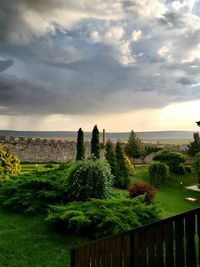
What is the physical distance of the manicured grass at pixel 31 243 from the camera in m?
8.63

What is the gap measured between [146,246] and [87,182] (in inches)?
350

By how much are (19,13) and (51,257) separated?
1076 centimetres

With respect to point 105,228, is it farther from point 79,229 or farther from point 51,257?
point 51,257

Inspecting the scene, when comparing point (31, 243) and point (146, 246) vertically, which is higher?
point (146, 246)

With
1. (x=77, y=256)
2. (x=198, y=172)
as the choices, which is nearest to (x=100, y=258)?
(x=77, y=256)

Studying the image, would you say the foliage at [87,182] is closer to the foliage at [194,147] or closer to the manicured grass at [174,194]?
the manicured grass at [174,194]

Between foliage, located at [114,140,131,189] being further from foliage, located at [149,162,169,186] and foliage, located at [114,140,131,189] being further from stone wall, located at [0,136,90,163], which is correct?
stone wall, located at [0,136,90,163]

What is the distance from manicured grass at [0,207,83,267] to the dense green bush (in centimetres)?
49

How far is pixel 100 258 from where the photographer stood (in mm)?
4285

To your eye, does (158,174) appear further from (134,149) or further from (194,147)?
(134,149)

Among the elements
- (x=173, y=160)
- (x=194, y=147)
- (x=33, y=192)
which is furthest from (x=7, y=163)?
(x=194, y=147)

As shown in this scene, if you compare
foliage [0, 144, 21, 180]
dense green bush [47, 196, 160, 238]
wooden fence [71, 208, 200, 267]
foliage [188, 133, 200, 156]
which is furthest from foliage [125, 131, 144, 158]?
wooden fence [71, 208, 200, 267]

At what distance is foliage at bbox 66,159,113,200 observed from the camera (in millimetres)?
13133

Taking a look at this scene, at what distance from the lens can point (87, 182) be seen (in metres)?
13.1
